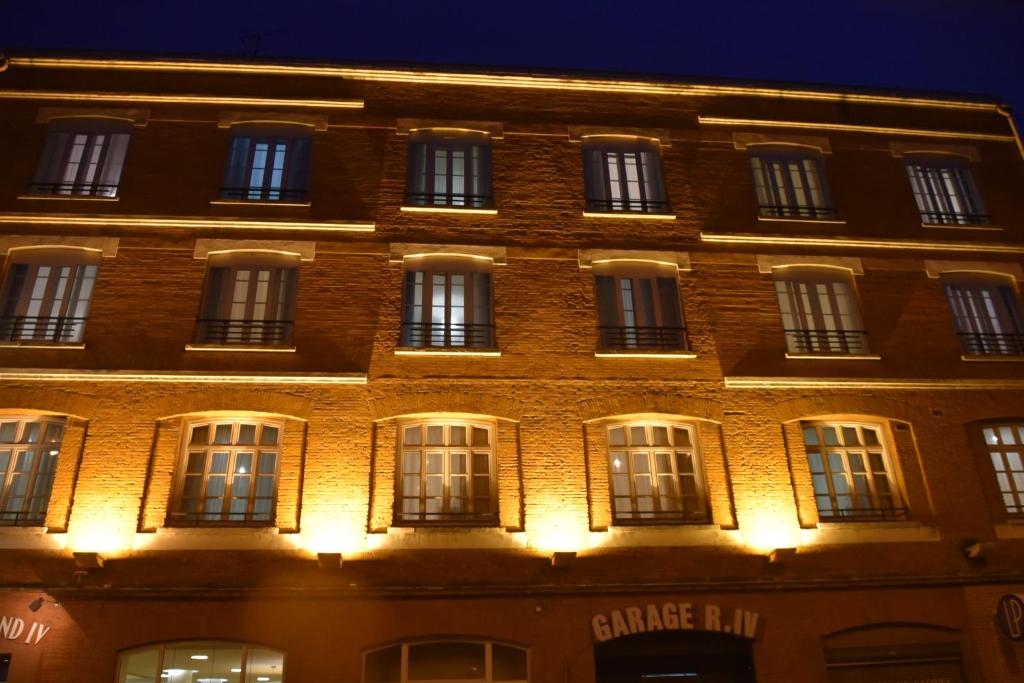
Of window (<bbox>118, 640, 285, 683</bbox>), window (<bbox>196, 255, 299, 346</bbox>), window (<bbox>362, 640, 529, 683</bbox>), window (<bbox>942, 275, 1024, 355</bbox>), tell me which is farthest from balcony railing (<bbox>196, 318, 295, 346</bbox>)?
window (<bbox>942, 275, 1024, 355</bbox>)

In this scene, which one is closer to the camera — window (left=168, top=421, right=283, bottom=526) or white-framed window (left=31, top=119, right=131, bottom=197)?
window (left=168, top=421, right=283, bottom=526)

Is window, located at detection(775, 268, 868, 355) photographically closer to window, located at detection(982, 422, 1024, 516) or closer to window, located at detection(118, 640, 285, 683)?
window, located at detection(982, 422, 1024, 516)

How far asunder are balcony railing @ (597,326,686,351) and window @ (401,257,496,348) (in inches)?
80.4

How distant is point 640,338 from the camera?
14031 millimetres

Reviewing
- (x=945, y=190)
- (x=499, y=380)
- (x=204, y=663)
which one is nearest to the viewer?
(x=204, y=663)

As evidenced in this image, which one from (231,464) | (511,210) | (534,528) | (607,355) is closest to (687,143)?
(511,210)

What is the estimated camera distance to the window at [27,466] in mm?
11883

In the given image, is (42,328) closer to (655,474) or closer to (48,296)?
(48,296)

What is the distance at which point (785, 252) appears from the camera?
49.6 feet

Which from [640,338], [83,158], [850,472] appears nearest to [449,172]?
[640,338]

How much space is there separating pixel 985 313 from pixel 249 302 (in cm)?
1395

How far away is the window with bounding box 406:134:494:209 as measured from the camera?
49.2 ft

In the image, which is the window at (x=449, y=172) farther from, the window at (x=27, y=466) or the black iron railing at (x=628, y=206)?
the window at (x=27, y=466)

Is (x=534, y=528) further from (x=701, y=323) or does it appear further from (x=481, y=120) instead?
(x=481, y=120)
